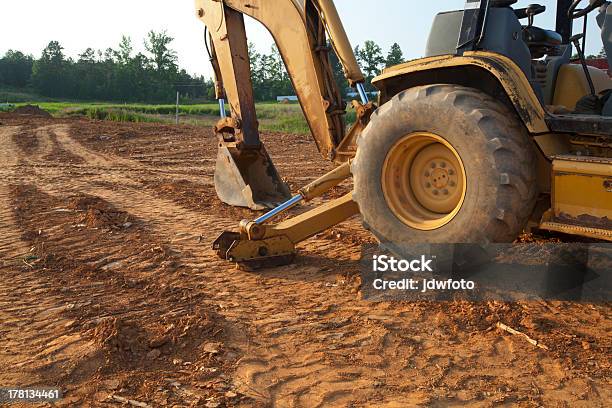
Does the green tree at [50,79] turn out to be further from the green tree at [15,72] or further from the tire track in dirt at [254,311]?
the tire track in dirt at [254,311]

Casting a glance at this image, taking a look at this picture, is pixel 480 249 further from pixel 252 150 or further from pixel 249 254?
pixel 252 150

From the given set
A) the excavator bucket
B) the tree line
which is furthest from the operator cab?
the tree line

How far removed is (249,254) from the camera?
15.0ft

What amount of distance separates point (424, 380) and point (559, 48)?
336cm

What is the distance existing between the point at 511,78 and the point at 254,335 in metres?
2.17

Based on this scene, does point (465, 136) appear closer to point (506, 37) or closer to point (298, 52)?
point (506, 37)

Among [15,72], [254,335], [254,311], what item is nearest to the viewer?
[254,335]

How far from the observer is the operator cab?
152 inches

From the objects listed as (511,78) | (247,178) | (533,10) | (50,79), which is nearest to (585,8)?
(533,10)

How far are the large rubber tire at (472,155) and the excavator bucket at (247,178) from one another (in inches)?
103

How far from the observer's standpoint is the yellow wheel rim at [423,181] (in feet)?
12.5

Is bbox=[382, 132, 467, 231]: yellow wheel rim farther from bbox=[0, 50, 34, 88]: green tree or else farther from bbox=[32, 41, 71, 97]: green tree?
bbox=[0, 50, 34, 88]: green tree

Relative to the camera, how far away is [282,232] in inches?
184

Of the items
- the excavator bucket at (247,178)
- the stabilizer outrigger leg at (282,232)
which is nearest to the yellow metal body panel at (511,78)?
the stabilizer outrigger leg at (282,232)
